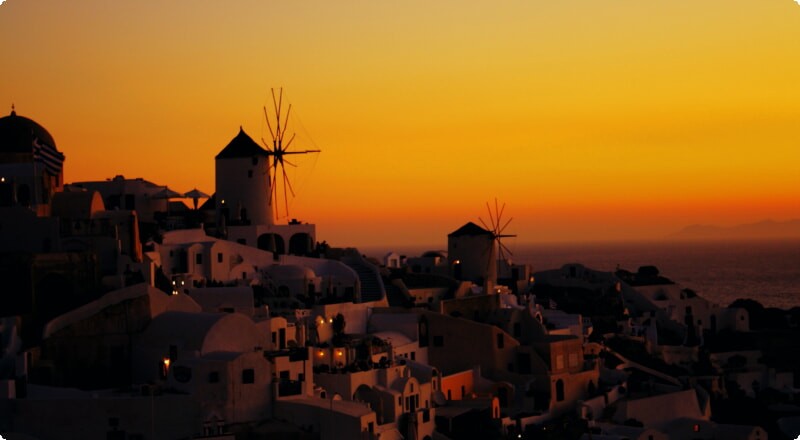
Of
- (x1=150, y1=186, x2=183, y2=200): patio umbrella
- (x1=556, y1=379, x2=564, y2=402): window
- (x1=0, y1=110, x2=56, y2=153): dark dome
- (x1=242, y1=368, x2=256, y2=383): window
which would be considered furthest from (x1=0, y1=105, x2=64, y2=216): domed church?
(x1=556, y1=379, x2=564, y2=402): window

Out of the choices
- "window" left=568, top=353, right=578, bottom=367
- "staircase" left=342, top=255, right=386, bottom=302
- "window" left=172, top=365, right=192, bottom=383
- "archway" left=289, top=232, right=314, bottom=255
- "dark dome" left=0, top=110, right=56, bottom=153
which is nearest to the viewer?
"window" left=172, top=365, right=192, bottom=383

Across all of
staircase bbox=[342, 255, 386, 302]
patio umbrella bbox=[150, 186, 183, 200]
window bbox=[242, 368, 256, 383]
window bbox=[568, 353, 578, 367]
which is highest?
patio umbrella bbox=[150, 186, 183, 200]

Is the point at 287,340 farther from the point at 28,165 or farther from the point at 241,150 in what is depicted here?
the point at 241,150

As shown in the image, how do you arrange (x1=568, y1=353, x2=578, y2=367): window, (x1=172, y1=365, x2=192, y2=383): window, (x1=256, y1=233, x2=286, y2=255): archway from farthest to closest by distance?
(x1=256, y1=233, x2=286, y2=255): archway, (x1=568, y1=353, x2=578, y2=367): window, (x1=172, y1=365, x2=192, y2=383): window

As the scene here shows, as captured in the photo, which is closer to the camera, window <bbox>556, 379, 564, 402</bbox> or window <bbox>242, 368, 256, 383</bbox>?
window <bbox>242, 368, 256, 383</bbox>

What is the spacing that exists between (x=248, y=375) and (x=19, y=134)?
16460 mm

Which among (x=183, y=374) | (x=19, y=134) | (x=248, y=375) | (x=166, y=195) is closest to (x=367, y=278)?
(x=166, y=195)

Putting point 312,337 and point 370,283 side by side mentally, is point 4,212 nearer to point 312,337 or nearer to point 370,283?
point 312,337

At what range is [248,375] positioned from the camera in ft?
129

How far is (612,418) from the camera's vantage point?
4875 centimetres

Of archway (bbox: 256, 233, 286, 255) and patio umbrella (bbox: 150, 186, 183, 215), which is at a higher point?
patio umbrella (bbox: 150, 186, 183, 215)

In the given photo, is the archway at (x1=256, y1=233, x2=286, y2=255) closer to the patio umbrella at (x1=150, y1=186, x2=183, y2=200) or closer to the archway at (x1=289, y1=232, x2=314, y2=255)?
the archway at (x1=289, y1=232, x2=314, y2=255)

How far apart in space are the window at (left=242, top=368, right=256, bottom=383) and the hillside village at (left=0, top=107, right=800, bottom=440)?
0.04 metres

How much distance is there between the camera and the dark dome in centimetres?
5038
